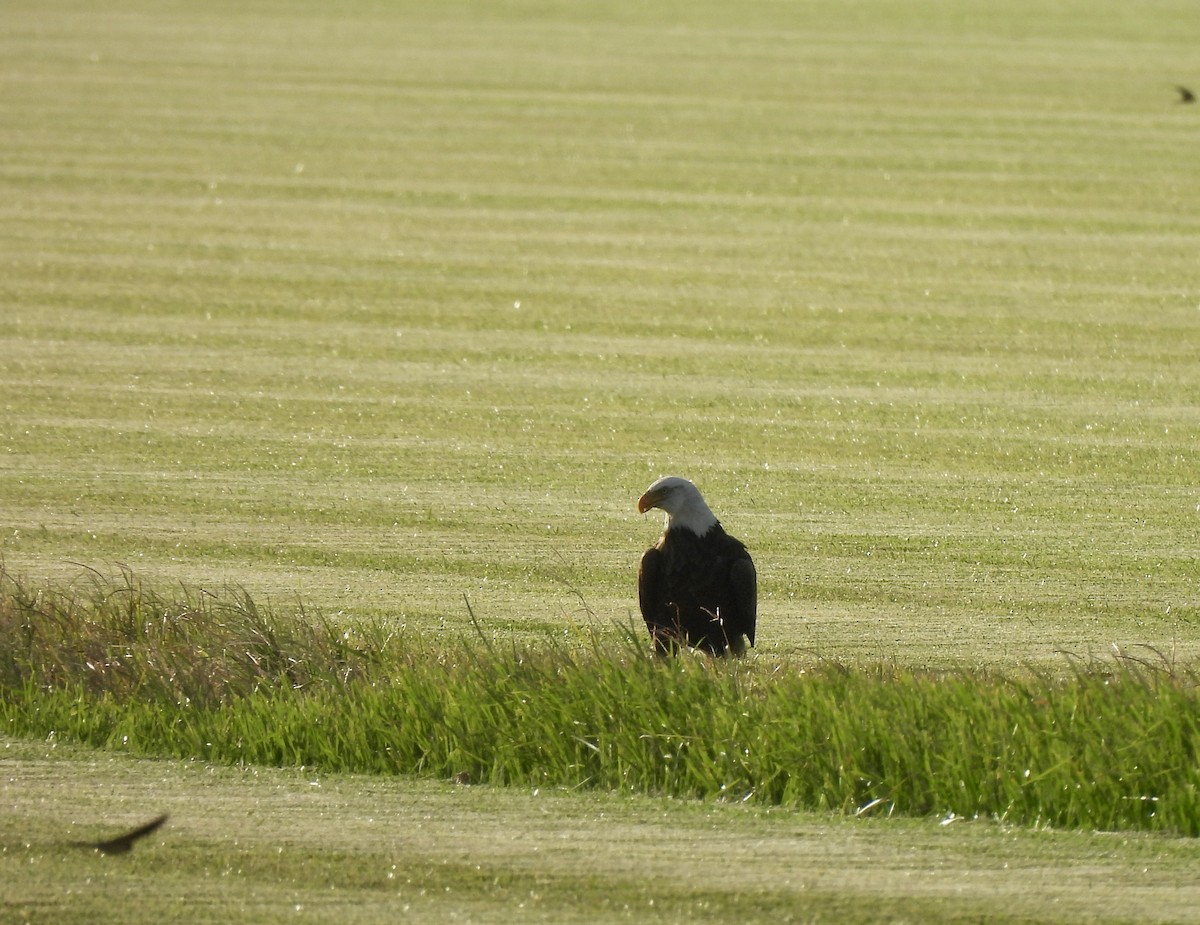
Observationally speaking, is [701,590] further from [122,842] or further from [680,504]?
[122,842]

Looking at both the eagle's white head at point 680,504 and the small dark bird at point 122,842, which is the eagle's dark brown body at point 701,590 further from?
the small dark bird at point 122,842

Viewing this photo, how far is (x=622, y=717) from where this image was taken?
4.29 meters

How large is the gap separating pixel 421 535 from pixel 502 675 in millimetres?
2032

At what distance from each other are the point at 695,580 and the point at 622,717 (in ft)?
2.98

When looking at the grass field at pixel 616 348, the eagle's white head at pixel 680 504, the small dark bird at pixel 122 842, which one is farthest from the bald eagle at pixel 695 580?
the small dark bird at pixel 122 842

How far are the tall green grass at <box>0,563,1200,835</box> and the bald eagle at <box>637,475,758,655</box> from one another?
26 cm

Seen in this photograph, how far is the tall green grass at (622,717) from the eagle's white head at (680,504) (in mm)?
441

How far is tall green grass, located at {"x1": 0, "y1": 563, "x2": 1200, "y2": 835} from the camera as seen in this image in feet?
13.2

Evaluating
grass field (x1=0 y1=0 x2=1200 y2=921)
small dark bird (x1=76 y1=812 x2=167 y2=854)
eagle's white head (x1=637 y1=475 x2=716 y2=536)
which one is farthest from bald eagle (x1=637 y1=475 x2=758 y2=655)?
small dark bird (x1=76 y1=812 x2=167 y2=854)

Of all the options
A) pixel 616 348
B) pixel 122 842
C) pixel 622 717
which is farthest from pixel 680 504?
pixel 616 348

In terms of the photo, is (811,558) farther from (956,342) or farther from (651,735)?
(956,342)

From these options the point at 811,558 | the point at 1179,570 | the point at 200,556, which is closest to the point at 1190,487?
the point at 1179,570

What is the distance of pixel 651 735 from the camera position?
166 inches

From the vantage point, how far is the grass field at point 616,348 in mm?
5719
